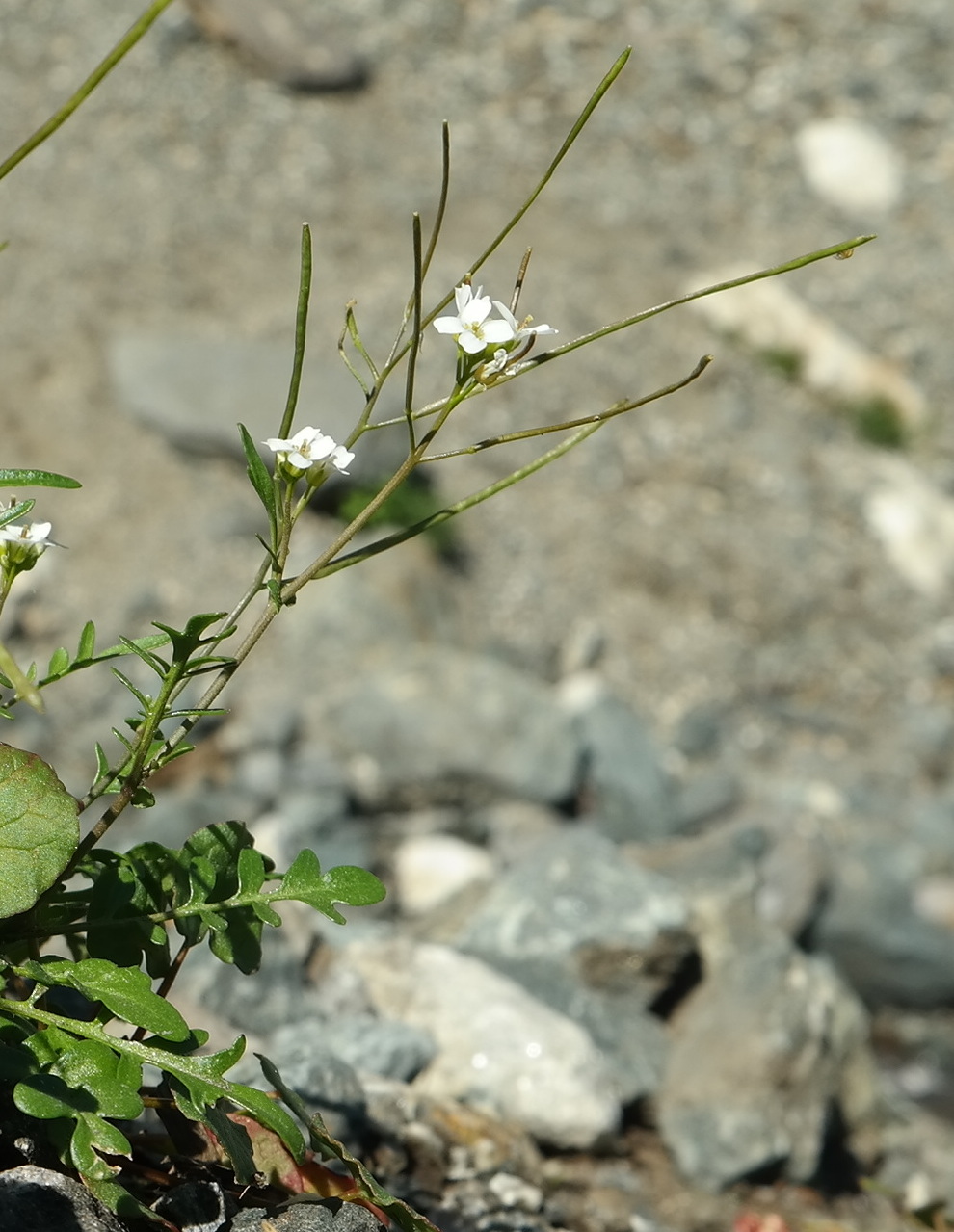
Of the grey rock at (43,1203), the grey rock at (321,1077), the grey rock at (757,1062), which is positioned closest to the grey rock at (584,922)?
the grey rock at (757,1062)

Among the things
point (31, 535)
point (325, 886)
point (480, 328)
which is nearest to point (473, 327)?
point (480, 328)

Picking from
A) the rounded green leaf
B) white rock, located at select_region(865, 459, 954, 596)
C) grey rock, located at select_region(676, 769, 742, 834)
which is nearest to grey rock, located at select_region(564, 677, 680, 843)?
grey rock, located at select_region(676, 769, 742, 834)

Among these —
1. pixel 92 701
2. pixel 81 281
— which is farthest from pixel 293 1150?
pixel 81 281

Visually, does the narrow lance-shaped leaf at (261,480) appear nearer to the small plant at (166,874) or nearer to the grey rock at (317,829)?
the small plant at (166,874)

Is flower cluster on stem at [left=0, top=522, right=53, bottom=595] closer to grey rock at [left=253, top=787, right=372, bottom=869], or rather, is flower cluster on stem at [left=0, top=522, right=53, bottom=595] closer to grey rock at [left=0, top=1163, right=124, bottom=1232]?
grey rock at [left=0, top=1163, right=124, bottom=1232]

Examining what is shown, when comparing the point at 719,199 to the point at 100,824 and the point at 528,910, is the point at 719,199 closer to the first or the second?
the point at 528,910

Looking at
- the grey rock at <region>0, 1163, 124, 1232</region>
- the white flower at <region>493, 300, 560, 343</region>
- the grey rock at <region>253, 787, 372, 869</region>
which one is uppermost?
→ the white flower at <region>493, 300, 560, 343</region>

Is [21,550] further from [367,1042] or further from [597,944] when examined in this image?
[597,944]

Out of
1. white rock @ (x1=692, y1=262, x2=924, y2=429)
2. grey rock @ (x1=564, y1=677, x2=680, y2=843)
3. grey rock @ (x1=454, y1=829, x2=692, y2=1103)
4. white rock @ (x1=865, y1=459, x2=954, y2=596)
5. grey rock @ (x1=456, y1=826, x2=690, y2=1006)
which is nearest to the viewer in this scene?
grey rock @ (x1=454, y1=829, x2=692, y2=1103)
